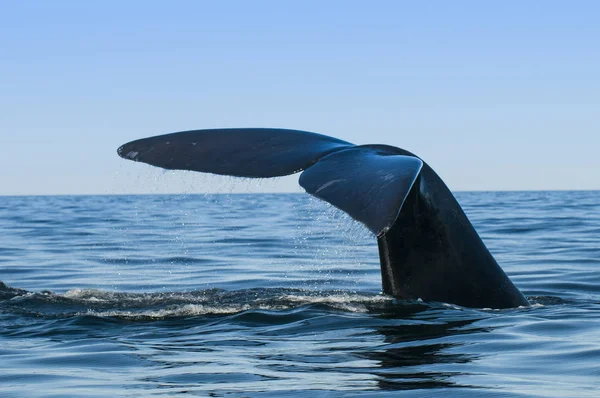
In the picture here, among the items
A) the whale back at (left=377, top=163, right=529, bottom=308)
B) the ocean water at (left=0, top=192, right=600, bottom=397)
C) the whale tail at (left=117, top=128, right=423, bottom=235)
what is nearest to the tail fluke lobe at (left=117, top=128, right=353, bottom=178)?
the whale tail at (left=117, top=128, right=423, bottom=235)

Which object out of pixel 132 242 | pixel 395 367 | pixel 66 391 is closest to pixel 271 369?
pixel 395 367

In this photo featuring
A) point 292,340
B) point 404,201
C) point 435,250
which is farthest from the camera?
point 435,250

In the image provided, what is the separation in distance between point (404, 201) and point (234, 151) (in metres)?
1.07

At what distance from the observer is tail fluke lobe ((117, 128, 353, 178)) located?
221 inches

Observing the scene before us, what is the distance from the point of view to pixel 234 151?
587cm

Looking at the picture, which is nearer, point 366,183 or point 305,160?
point 366,183

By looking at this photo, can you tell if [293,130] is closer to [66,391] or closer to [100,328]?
[100,328]

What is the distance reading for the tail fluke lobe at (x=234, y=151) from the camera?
5.62 metres

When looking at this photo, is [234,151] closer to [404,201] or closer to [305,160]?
[305,160]

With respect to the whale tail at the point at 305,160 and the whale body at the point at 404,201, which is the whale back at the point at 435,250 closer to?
the whale body at the point at 404,201

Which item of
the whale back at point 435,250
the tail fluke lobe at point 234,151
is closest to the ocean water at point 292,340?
the whale back at point 435,250

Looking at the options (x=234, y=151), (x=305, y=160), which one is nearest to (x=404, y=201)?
(x=305, y=160)

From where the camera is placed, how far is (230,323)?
654cm

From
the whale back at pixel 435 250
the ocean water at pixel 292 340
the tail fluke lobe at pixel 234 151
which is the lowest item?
the ocean water at pixel 292 340
